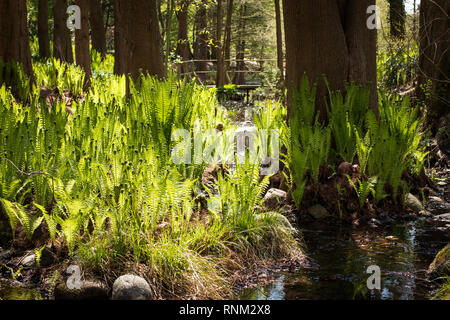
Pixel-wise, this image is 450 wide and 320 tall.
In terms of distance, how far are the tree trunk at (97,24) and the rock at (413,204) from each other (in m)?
10.7

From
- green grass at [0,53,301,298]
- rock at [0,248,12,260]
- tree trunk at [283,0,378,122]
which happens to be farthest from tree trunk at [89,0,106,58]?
rock at [0,248,12,260]

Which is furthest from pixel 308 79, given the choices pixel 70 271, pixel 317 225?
pixel 70 271

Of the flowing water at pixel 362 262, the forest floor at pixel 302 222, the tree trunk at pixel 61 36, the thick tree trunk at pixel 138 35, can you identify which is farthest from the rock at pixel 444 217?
the tree trunk at pixel 61 36

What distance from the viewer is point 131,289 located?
2.74 meters

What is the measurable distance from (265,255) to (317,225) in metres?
1.04

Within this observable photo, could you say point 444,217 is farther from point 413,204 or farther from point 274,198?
point 274,198

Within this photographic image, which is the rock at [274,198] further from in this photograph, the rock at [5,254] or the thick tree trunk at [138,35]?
the thick tree trunk at [138,35]

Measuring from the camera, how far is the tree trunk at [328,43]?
197 inches

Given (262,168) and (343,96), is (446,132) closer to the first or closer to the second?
(343,96)

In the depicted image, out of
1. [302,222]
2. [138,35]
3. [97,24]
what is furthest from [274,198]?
[97,24]

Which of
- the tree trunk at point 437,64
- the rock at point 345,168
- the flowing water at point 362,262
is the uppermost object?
the tree trunk at point 437,64

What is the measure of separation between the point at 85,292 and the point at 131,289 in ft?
0.94

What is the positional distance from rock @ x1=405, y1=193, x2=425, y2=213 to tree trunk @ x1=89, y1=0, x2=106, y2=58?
10.7m

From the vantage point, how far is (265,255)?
135 inches
